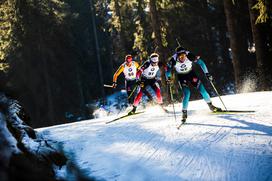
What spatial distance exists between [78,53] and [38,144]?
31.3 meters

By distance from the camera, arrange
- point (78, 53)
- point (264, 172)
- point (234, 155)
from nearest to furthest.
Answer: point (264, 172)
point (234, 155)
point (78, 53)

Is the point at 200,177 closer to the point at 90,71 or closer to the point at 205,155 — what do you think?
the point at 205,155

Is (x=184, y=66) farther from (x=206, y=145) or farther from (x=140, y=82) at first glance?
(x=206, y=145)

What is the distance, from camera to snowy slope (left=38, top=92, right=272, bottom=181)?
6.60m

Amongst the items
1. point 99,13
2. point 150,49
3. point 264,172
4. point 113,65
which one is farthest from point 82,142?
point 99,13

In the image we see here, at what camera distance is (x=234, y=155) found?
7.05m

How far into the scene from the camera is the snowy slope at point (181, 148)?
21.7 feet

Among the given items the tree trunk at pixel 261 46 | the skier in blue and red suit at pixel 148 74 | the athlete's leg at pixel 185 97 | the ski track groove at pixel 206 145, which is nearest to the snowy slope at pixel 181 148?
the ski track groove at pixel 206 145

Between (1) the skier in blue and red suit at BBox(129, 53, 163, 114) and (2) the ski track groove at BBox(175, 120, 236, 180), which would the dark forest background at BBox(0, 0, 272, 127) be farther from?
(2) the ski track groove at BBox(175, 120, 236, 180)

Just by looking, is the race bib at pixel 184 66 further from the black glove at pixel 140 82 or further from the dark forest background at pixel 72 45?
the dark forest background at pixel 72 45

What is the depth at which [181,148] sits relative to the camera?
779cm

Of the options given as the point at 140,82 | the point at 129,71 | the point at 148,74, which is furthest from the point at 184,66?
the point at 129,71

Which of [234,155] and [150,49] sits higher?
[150,49]

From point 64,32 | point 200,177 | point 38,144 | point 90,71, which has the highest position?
point 64,32
